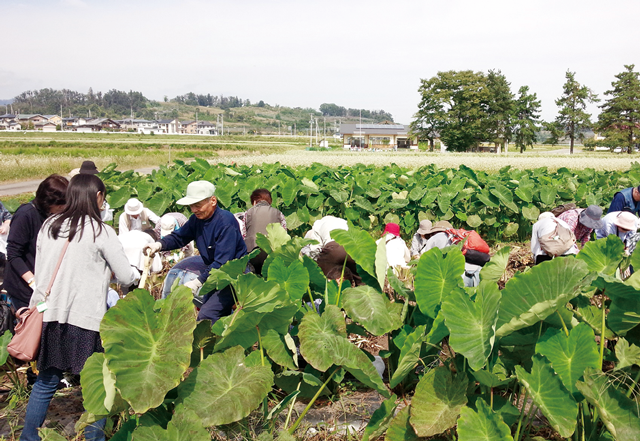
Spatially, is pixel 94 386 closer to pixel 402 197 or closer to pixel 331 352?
pixel 331 352

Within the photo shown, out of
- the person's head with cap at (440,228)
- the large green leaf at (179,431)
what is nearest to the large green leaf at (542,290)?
the large green leaf at (179,431)

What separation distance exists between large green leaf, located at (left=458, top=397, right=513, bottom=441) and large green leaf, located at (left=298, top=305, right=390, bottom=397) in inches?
17.4

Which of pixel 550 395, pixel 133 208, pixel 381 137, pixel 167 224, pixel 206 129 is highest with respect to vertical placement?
pixel 206 129

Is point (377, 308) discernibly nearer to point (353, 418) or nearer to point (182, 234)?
point (353, 418)

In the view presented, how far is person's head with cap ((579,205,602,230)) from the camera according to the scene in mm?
4656

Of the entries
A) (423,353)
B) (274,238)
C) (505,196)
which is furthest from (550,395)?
(505,196)

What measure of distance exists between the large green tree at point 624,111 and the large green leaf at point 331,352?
43962 millimetres

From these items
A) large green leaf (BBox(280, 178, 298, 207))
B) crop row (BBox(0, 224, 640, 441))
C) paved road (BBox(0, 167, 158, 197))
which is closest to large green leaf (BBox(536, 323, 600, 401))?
crop row (BBox(0, 224, 640, 441))

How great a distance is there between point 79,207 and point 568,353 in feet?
7.58

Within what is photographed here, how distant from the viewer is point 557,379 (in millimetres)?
1813

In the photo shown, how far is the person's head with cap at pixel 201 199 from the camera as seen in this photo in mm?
2912

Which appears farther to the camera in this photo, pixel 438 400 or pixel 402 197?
pixel 402 197

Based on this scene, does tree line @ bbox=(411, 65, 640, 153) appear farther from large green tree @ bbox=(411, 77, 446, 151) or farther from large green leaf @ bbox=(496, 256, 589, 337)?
large green leaf @ bbox=(496, 256, 589, 337)

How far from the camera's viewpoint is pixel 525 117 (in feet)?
143
